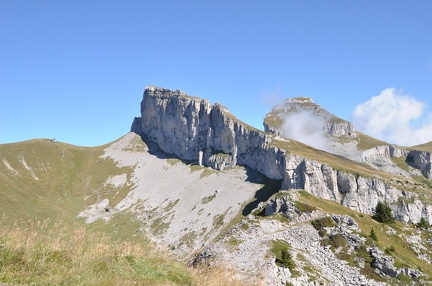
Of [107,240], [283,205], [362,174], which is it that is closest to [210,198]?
[362,174]

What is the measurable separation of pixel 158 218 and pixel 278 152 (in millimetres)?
65267

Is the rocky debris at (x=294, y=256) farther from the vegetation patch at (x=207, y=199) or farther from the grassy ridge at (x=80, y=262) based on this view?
the vegetation patch at (x=207, y=199)

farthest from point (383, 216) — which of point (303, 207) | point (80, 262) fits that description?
point (80, 262)

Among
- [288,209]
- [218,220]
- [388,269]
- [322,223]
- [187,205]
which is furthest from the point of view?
[187,205]

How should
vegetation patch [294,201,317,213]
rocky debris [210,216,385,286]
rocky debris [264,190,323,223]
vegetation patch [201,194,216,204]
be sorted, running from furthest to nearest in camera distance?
vegetation patch [201,194,216,204]
vegetation patch [294,201,317,213]
rocky debris [264,190,323,223]
rocky debris [210,216,385,286]

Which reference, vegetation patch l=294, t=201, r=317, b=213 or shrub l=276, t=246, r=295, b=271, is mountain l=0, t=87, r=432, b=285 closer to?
shrub l=276, t=246, r=295, b=271

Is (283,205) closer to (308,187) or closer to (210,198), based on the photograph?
(308,187)

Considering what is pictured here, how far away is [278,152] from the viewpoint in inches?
6570

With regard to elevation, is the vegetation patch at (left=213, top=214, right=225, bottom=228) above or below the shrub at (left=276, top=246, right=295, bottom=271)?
above

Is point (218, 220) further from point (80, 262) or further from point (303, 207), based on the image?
point (80, 262)

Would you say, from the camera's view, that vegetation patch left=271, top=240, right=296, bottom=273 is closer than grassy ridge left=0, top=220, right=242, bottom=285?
No

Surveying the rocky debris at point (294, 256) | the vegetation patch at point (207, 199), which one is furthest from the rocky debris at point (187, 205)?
the rocky debris at point (294, 256)

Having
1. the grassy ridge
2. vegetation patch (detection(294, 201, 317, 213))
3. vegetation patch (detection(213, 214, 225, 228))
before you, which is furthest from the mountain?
the grassy ridge

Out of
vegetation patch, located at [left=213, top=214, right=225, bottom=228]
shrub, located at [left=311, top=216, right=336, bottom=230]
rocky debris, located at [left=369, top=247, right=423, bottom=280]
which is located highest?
vegetation patch, located at [left=213, top=214, right=225, bottom=228]
